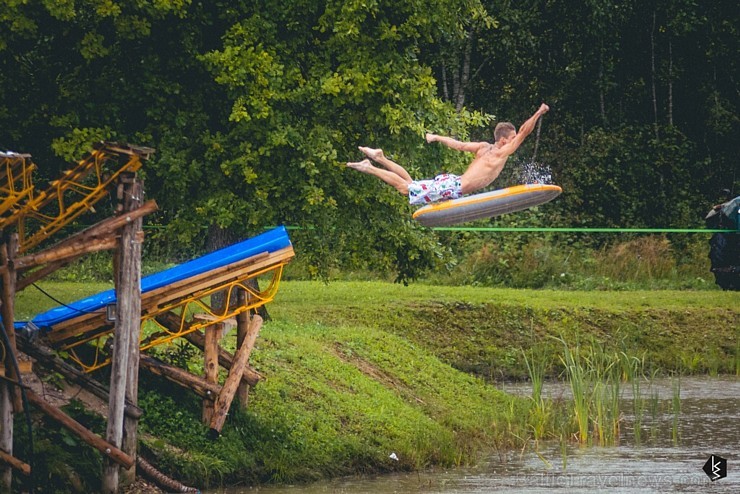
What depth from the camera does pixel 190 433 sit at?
1592 cm

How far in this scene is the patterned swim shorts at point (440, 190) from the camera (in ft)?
48.2

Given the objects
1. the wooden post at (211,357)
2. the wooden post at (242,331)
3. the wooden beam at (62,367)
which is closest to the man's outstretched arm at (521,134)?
the wooden post at (242,331)

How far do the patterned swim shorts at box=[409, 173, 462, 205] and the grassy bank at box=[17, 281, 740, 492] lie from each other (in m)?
3.36

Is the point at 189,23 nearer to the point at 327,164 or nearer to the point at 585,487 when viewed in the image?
the point at 327,164

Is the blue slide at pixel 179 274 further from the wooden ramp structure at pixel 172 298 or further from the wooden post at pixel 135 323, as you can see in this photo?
the wooden post at pixel 135 323

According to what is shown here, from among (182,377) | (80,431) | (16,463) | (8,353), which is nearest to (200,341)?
(182,377)

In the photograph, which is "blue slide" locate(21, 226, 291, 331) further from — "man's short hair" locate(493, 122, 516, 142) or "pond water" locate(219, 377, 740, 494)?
"man's short hair" locate(493, 122, 516, 142)

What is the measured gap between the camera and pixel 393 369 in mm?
21688

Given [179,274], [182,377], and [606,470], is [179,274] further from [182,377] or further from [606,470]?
[606,470]

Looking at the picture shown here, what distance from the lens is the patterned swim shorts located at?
14.7 m

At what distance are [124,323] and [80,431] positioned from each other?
1067 mm

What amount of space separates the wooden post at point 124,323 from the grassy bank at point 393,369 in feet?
1.57

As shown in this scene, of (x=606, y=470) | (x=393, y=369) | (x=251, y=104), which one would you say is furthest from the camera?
(x=393, y=369)

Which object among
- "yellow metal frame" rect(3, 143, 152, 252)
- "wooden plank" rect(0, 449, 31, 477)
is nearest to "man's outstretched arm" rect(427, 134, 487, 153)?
"yellow metal frame" rect(3, 143, 152, 252)
